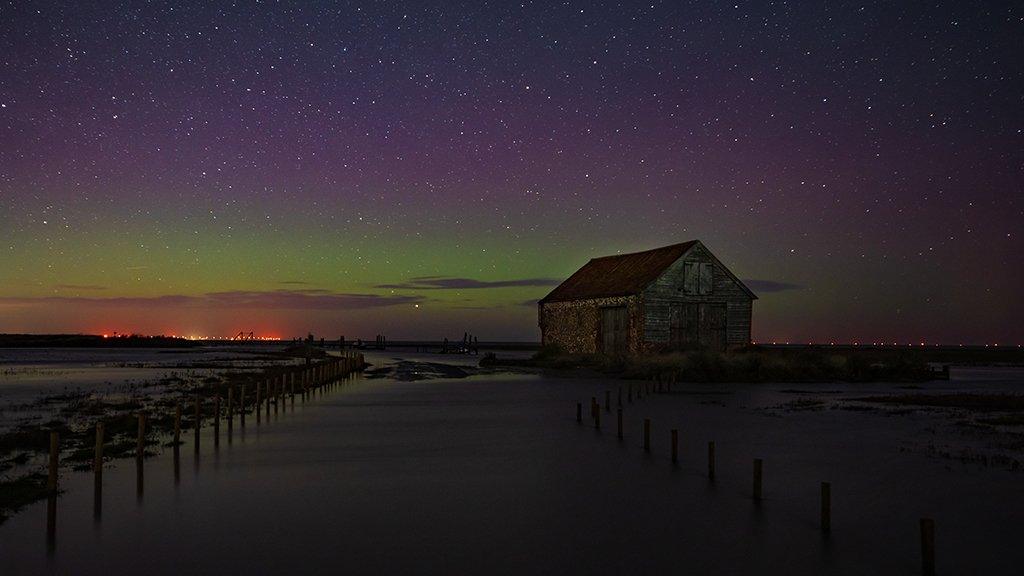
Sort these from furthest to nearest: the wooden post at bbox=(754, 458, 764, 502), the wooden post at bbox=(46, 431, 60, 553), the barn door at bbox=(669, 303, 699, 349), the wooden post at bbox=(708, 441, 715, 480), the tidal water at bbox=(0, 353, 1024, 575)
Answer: the barn door at bbox=(669, 303, 699, 349)
the wooden post at bbox=(708, 441, 715, 480)
the wooden post at bbox=(754, 458, 764, 502)
the wooden post at bbox=(46, 431, 60, 553)
the tidal water at bbox=(0, 353, 1024, 575)

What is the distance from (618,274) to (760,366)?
12409mm

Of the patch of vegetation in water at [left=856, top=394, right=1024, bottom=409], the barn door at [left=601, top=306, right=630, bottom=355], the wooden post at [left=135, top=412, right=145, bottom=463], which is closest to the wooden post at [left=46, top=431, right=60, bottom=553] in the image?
the wooden post at [left=135, top=412, right=145, bottom=463]

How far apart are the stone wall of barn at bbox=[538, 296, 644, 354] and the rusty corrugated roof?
456 millimetres

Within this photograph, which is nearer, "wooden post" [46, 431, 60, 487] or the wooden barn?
"wooden post" [46, 431, 60, 487]

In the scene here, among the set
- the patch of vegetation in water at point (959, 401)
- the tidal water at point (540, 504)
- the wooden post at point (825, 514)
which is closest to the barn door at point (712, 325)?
the patch of vegetation in water at point (959, 401)

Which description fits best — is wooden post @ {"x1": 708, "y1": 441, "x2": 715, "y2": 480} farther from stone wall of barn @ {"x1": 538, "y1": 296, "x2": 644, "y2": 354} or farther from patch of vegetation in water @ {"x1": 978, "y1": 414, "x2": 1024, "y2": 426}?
stone wall of barn @ {"x1": 538, "y1": 296, "x2": 644, "y2": 354}

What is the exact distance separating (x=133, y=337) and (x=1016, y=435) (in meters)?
166

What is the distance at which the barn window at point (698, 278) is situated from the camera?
47.9m

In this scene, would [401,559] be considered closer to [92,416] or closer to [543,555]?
[543,555]

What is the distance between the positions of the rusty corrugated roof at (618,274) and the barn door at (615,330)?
110 cm

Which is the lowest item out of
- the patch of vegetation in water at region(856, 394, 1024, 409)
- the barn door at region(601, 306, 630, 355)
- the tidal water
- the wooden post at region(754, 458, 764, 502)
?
the tidal water

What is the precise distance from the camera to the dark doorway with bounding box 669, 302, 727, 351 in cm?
4750

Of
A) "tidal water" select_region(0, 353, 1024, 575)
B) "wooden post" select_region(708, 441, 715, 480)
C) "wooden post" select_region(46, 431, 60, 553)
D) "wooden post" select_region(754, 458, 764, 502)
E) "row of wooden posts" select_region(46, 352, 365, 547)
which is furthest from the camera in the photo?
"wooden post" select_region(708, 441, 715, 480)

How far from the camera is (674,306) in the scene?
4766 cm
